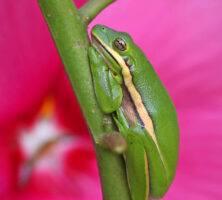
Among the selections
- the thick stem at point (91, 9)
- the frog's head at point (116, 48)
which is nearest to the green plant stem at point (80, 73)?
the thick stem at point (91, 9)

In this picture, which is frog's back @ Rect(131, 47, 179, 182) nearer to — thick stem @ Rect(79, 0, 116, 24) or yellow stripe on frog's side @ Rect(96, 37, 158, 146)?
yellow stripe on frog's side @ Rect(96, 37, 158, 146)

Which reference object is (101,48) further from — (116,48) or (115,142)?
(115,142)

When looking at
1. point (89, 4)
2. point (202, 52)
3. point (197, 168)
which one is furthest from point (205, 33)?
point (89, 4)

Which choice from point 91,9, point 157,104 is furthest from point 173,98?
point 91,9

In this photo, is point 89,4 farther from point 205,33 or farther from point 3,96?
point 205,33

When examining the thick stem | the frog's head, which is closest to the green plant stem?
the thick stem

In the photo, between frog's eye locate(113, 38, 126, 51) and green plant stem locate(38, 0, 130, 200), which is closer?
green plant stem locate(38, 0, 130, 200)

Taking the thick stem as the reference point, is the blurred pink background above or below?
below
